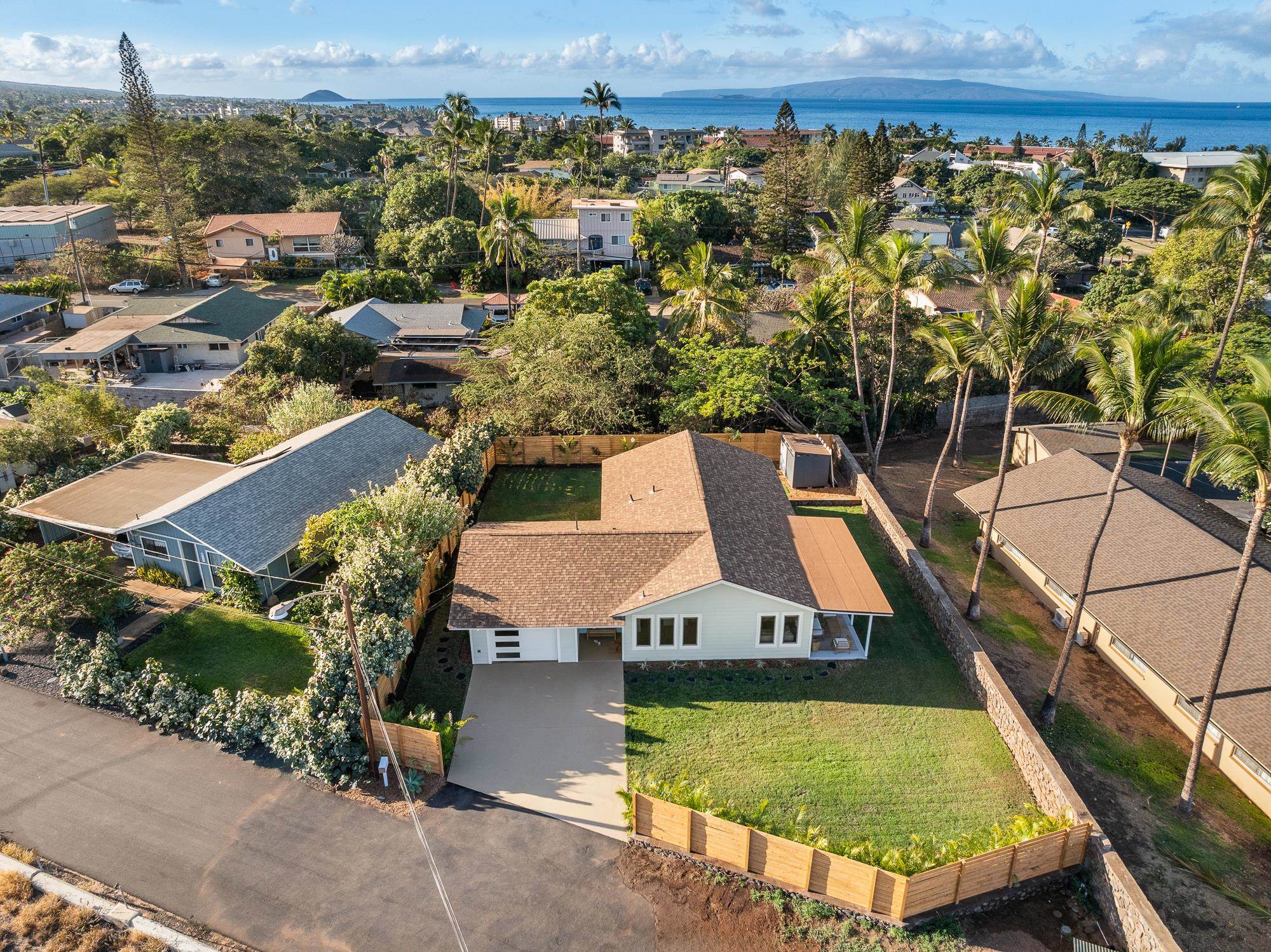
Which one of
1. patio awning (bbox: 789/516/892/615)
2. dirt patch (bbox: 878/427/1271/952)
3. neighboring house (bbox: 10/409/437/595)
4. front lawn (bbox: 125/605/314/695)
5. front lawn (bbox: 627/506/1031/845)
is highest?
neighboring house (bbox: 10/409/437/595)

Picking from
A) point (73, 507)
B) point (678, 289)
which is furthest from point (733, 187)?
point (73, 507)

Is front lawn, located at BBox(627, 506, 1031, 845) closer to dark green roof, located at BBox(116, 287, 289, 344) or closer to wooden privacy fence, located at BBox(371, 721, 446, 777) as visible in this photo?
wooden privacy fence, located at BBox(371, 721, 446, 777)

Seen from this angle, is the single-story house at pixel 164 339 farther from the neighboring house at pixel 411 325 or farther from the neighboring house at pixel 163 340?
the neighboring house at pixel 411 325

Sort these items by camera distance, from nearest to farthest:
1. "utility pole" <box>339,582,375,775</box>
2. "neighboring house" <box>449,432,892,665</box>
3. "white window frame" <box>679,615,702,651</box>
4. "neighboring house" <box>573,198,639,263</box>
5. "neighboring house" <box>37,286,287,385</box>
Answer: "utility pole" <box>339,582,375,775</box>, "neighboring house" <box>449,432,892,665</box>, "white window frame" <box>679,615,702,651</box>, "neighboring house" <box>37,286,287,385</box>, "neighboring house" <box>573,198,639,263</box>

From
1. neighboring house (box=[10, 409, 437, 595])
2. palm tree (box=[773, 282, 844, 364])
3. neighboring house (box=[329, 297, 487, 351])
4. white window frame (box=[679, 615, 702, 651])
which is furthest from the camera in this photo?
neighboring house (box=[329, 297, 487, 351])

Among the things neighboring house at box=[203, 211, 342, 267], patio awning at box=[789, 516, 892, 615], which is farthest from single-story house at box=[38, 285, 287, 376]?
patio awning at box=[789, 516, 892, 615]

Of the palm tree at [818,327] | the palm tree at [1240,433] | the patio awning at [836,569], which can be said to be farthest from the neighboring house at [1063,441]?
the palm tree at [1240,433]
